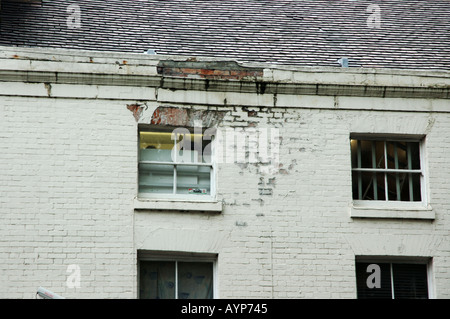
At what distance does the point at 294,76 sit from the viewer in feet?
41.6

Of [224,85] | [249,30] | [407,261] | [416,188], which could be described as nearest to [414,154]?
[416,188]

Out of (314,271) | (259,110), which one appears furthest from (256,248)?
(259,110)

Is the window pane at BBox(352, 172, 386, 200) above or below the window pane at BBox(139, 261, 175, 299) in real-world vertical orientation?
above

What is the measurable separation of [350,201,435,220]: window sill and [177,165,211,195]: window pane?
2390mm

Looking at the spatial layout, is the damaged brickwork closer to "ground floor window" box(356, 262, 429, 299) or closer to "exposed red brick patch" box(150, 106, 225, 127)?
"exposed red brick patch" box(150, 106, 225, 127)

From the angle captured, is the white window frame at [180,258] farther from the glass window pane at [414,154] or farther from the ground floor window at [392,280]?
the glass window pane at [414,154]

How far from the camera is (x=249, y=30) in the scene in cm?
1461

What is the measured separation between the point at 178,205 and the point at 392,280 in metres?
3.62

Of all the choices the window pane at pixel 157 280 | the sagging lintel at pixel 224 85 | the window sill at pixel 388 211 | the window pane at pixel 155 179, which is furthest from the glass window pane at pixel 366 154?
the window pane at pixel 157 280

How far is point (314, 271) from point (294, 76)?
130 inches

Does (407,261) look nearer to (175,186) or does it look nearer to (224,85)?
(175,186)

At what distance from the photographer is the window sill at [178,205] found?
11.7 m

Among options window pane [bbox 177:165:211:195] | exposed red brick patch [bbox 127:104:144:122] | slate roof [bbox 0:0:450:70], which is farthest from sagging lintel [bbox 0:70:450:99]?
window pane [bbox 177:165:211:195]

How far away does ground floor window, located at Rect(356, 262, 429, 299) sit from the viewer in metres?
11.9
